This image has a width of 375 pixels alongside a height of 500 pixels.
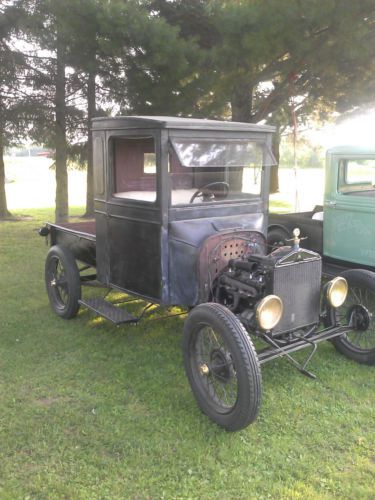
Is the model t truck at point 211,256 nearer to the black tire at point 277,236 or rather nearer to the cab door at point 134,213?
the cab door at point 134,213

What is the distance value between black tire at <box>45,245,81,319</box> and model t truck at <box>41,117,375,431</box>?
1.4 inches

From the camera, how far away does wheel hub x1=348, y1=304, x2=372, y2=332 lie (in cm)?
379

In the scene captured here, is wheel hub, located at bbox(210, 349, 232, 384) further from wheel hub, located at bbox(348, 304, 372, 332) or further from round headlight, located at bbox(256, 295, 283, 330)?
wheel hub, located at bbox(348, 304, 372, 332)

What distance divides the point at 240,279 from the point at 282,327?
474 millimetres

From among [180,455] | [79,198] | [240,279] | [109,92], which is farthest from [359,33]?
[79,198]

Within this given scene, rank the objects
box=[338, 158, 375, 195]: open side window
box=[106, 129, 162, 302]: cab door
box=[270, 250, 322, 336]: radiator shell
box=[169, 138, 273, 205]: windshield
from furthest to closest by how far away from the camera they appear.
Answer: box=[338, 158, 375, 195]: open side window, box=[106, 129, 162, 302]: cab door, box=[169, 138, 273, 205]: windshield, box=[270, 250, 322, 336]: radiator shell

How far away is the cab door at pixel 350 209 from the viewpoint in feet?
17.4

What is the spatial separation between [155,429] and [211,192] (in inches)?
77.8

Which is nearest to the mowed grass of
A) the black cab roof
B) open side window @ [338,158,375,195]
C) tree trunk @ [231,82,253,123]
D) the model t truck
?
the model t truck

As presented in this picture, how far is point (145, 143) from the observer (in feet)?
13.6

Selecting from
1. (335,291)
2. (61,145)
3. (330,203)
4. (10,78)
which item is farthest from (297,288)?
(10,78)

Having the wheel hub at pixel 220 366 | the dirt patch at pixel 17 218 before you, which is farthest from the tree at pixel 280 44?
the dirt patch at pixel 17 218

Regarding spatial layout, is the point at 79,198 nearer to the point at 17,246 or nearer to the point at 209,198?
the point at 17,246

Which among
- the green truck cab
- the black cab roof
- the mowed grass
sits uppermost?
the black cab roof
